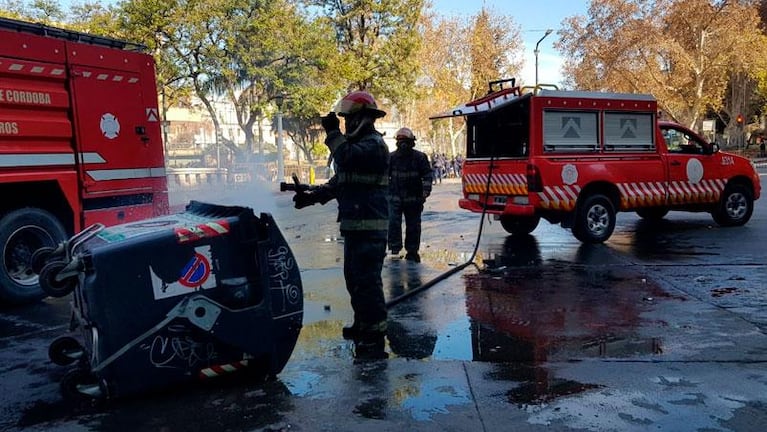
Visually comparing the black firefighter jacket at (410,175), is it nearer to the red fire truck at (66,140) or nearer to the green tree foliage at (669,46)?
the red fire truck at (66,140)

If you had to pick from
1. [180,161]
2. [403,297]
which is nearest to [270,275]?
[403,297]

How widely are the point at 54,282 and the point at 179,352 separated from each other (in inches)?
31.8

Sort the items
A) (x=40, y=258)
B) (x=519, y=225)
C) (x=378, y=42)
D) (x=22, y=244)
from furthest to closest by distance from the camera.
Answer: (x=378, y=42) → (x=519, y=225) → (x=22, y=244) → (x=40, y=258)

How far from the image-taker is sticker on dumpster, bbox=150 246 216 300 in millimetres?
3361

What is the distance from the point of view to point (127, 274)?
3279mm

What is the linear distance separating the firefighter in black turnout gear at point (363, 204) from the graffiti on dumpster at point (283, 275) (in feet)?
2.19

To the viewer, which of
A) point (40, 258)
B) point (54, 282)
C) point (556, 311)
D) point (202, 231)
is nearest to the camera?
point (54, 282)

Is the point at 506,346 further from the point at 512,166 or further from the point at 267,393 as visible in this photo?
the point at 512,166

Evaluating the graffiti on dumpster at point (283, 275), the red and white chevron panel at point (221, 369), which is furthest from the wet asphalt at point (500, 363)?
the graffiti on dumpster at point (283, 275)

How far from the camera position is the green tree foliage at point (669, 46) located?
3475 centimetres

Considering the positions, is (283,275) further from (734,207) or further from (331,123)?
(734,207)

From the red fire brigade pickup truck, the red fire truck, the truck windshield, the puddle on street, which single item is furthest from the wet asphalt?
the truck windshield

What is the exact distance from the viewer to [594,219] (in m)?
9.17

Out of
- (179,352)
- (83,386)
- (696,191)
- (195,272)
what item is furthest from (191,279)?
(696,191)
